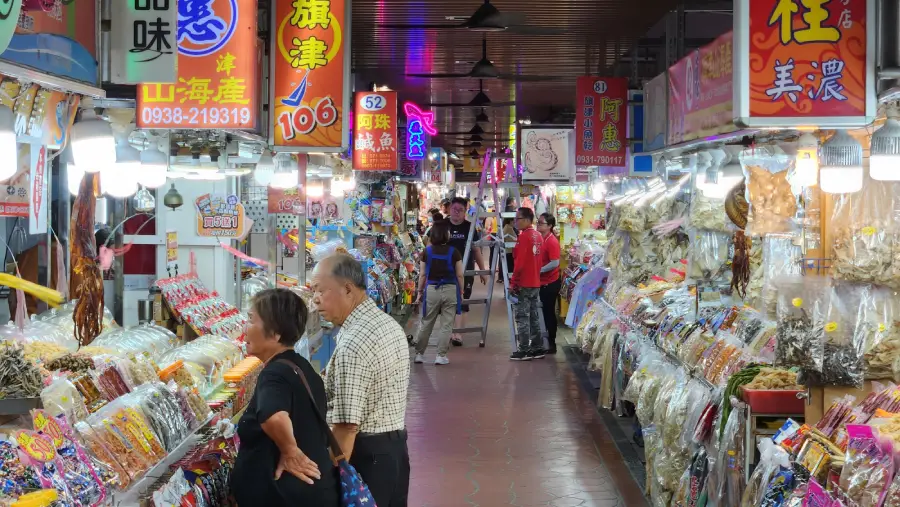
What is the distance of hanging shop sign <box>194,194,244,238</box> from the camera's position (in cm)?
781

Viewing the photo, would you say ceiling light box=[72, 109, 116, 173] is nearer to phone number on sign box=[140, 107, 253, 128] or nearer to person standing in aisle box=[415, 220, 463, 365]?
phone number on sign box=[140, 107, 253, 128]

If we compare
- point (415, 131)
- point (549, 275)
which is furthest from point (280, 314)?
point (415, 131)

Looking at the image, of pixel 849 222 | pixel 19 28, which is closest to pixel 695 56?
pixel 849 222

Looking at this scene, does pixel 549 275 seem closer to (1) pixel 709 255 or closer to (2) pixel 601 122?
(2) pixel 601 122

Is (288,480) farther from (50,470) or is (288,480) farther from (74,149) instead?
(74,149)

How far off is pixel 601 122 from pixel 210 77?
23.8 ft

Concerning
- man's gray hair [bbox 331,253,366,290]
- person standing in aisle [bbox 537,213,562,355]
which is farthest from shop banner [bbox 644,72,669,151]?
man's gray hair [bbox 331,253,366,290]

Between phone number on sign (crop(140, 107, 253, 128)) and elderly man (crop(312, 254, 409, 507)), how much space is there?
177cm

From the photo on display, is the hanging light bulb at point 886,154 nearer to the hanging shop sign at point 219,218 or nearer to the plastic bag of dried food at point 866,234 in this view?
the plastic bag of dried food at point 866,234

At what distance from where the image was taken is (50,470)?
10.2ft

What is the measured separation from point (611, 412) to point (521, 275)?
3.61m

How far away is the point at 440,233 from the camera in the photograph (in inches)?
490

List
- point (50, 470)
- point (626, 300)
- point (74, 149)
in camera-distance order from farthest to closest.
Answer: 1. point (626, 300)
2. point (74, 149)
3. point (50, 470)

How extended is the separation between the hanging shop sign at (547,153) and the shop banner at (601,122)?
524 centimetres
